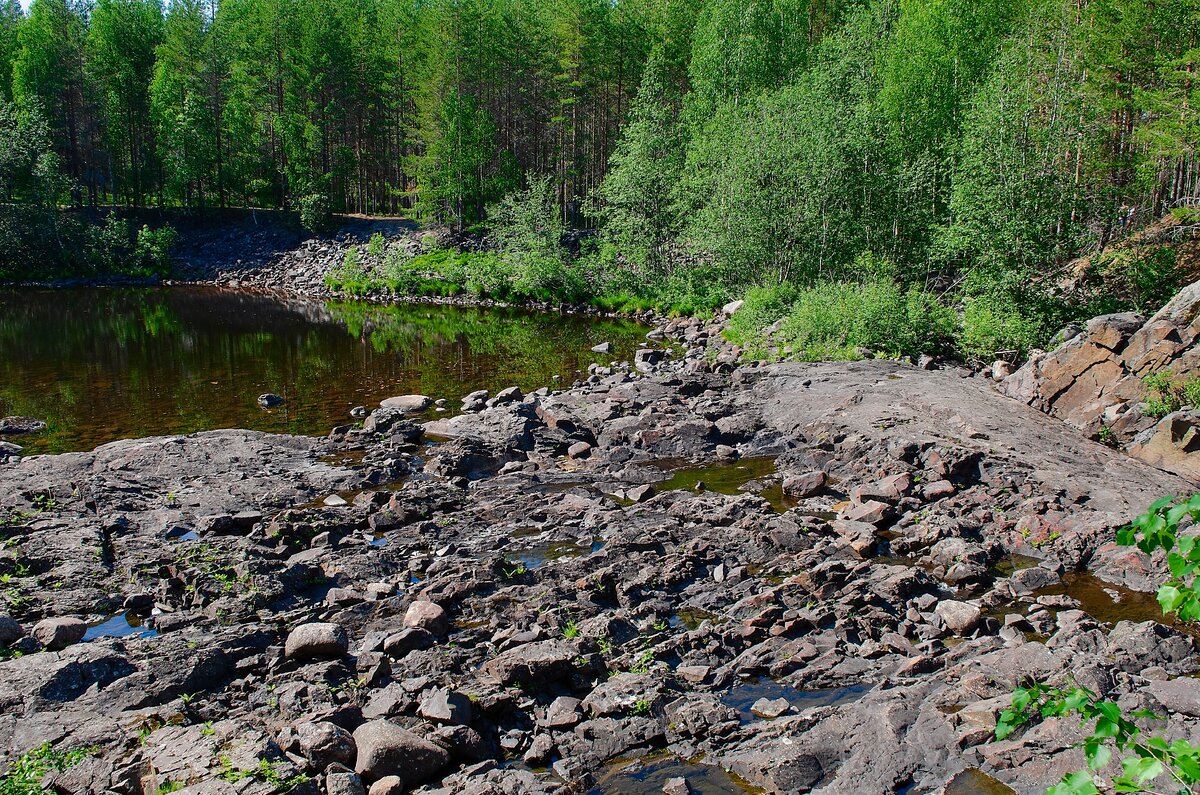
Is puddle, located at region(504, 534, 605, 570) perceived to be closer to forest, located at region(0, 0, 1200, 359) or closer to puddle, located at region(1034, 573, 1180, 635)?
puddle, located at region(1034, 573, 1180, 635)

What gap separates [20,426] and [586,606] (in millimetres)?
20559

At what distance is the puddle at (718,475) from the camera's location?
1994 cm

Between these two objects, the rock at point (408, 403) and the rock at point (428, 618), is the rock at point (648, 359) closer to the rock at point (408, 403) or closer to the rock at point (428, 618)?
the rock at point (408, 403)

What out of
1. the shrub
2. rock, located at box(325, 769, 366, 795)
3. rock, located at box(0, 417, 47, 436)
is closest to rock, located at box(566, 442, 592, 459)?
rock, located at box(325, 769, 366, 795)

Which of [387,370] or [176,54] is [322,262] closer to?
[176,54]

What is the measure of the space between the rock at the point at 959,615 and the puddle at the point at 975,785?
11.1ft

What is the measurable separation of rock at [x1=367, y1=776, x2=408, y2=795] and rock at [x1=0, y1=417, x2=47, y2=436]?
2136cm

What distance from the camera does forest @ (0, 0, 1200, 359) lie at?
31328 mm

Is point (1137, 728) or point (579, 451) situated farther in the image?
point (579, 451)

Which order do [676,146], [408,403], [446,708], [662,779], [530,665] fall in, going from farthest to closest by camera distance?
[676,146], [408,403], [530,665], [446,708], [662,779]

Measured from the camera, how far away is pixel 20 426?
24578 mm

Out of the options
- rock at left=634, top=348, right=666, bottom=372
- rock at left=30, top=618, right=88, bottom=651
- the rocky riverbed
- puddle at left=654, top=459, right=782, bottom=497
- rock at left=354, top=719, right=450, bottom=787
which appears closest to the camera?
rock at left=354, top=719, right=450, bottom=787

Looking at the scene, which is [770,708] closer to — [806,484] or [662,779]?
[662,779]

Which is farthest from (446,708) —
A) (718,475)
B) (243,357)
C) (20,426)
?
(243,357)
